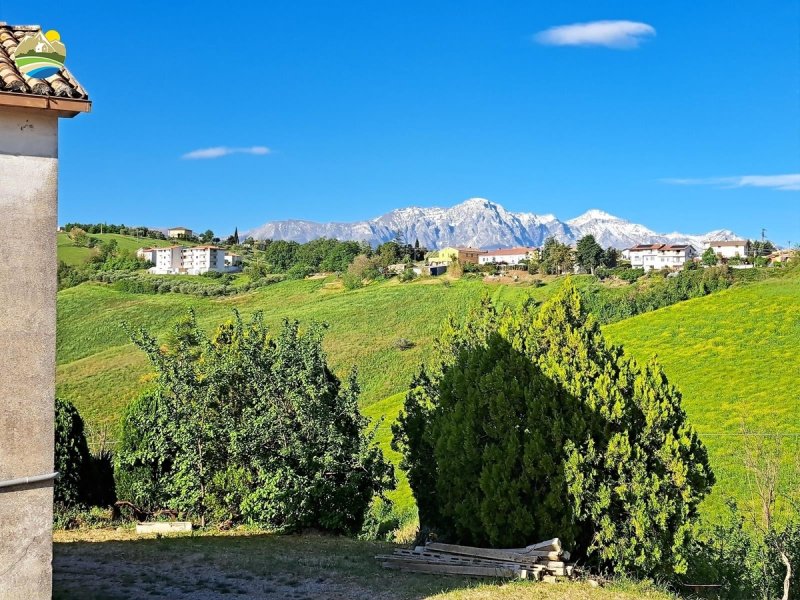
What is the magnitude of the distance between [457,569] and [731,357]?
1420 inches

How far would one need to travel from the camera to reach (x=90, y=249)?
118812mm

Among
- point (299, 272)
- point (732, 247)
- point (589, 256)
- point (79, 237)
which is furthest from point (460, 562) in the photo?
point (732, 247)

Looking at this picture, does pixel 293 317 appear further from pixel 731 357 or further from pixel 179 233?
pixel 179 233

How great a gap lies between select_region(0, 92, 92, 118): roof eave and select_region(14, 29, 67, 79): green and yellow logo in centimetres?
44

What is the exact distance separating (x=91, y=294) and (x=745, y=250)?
10434 centimetres

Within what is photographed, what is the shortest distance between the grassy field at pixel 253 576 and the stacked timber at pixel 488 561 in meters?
0.32

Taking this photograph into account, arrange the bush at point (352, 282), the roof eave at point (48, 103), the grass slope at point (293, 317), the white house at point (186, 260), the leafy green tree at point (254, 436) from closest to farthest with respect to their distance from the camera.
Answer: the roof eave at point (48, 103), the leafy green tree at point (254, 436), the grass slope at point (293, 317), the bush at point (352, 282), the white house at point (186, 260)

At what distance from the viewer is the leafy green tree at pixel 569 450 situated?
14.2 metres

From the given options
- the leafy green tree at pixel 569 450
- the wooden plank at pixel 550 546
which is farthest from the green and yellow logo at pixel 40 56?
the wooden plank at pixel 550 546

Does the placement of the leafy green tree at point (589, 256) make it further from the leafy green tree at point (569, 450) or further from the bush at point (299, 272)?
the leafy green tree at point (569, 450)

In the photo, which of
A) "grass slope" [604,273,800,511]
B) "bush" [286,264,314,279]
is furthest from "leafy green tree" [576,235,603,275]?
"grass slope" [604,273,800,511]

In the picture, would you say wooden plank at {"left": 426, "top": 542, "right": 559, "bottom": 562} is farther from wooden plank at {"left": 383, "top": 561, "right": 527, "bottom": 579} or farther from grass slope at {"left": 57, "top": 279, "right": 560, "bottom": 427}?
grass slope at {"left": 57, "top": 279, "right": 560, "bottom": 427}

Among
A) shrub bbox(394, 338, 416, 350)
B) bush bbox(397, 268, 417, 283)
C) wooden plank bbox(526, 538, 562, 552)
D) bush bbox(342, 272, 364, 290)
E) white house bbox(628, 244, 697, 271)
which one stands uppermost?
white house bbox(628, 244, 697, 271)

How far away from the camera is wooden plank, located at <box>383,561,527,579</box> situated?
13438mm
